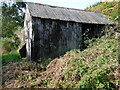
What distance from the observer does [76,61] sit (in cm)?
442

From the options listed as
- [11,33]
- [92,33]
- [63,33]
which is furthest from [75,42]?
[11,33]

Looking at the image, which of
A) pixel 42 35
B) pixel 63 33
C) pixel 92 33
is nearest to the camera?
pixel 42 35

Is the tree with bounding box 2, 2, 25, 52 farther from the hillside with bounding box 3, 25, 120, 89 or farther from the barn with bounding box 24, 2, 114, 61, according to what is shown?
the hillside with bounding box 3, 25, 120, 89

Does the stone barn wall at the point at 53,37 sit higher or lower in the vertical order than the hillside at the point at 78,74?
higher

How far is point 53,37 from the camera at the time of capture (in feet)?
27.9

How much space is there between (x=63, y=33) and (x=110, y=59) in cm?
531

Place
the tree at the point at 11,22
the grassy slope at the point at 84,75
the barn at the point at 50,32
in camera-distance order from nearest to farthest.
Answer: the grassy slope at the point at 84,75, the barn at the point at 50,32, the tree at the point at 11,22

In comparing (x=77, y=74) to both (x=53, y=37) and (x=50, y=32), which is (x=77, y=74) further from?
(x=50, y=32)

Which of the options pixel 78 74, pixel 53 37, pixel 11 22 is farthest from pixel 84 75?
pixel 11 22

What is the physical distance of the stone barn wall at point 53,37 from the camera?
26.1 feet

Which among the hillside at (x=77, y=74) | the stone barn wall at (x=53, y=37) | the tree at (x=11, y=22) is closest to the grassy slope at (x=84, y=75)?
the hillside at (x=77, y=74)

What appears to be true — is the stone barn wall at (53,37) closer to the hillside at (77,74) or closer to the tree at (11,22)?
the hillside at (77,74)

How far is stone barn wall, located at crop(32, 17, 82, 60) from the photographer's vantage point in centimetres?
795

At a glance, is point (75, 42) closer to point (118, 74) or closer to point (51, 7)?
point (51, 7)
